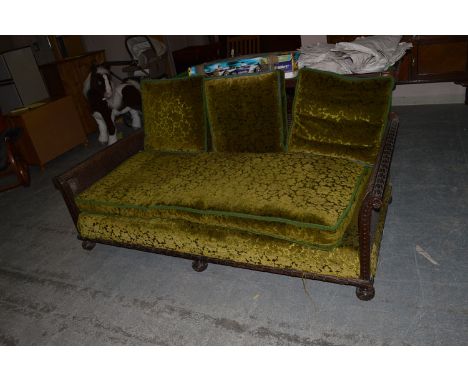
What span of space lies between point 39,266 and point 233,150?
1701 millimetres

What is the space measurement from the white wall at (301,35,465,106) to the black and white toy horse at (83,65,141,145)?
7.98 ft

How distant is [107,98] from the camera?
4.61m

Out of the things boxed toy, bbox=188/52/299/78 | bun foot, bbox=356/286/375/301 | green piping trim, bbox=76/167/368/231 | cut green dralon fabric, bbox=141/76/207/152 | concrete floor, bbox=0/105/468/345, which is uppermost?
boxed toy, bbox=188/52/299/78

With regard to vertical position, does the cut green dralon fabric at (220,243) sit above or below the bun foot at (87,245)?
above

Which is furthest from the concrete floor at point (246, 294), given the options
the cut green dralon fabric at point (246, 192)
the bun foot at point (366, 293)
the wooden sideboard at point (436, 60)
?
the wooden sideboard at point (436, 60)

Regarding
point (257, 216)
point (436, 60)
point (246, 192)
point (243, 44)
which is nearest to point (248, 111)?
point (246, 192)

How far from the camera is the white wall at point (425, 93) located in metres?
4.29

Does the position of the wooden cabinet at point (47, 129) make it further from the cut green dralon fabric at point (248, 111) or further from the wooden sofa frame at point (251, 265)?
the cut green dralon fabric at point (248, 111)

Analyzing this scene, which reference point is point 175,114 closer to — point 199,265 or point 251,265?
point 199,265

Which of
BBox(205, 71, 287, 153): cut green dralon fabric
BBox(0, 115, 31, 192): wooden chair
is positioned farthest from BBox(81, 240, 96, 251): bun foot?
BBox(0, 115, 31, 192): wooden chair

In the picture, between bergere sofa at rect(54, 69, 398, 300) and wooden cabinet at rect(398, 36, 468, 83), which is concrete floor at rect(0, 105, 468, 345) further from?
wooden cabinet at rect(398, 36, 468, 83)

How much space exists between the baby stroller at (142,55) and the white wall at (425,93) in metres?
2.36

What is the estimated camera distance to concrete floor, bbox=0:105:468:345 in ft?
5.80
